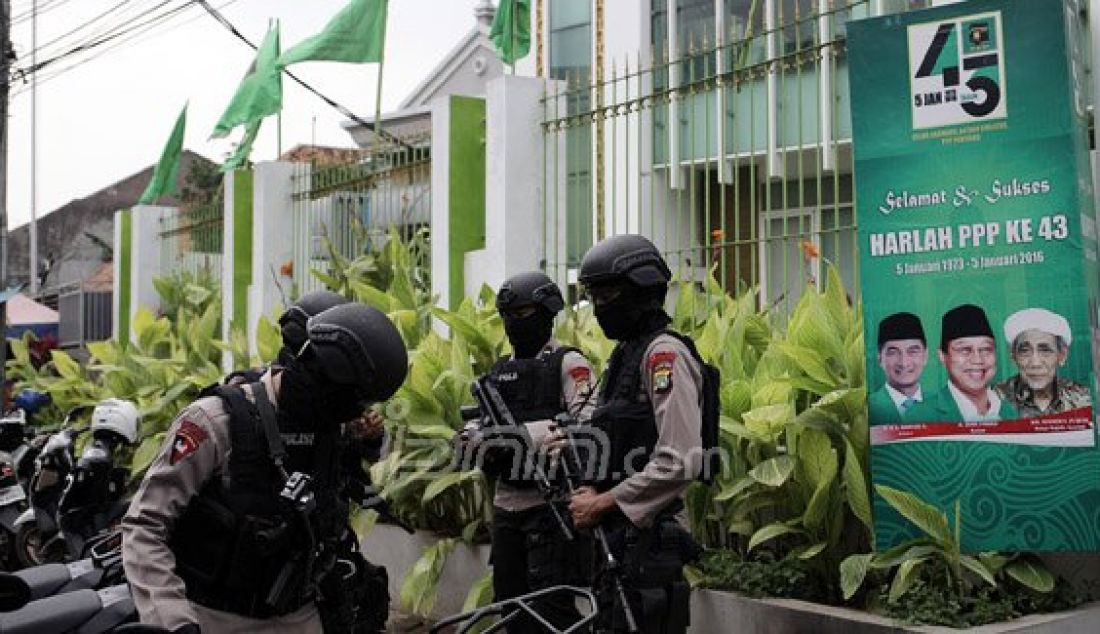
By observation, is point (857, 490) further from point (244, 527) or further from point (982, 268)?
point (244, 527)

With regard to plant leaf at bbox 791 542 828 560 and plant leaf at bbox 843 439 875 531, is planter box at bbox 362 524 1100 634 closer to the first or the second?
plant leaf at bbox 791 542 828 560

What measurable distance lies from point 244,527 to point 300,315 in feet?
4.73

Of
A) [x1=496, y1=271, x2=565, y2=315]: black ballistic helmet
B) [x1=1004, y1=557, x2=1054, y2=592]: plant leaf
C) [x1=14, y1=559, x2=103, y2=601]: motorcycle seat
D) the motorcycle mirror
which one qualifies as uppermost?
[x1=496, y1=271, x2=565, y2=315]: black ballistic helmet

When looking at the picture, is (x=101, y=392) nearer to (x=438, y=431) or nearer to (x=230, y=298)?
(x=230, y=298)

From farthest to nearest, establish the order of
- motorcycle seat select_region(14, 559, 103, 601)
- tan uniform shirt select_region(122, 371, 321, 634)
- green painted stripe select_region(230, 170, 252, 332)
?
1. green painted stripe select_region(230, 170, 252, 332)
2. motorcycle seat select_region(14, 559, 103, 601)
3. tan uniform shirt select_region(122, 371, 321, 634)

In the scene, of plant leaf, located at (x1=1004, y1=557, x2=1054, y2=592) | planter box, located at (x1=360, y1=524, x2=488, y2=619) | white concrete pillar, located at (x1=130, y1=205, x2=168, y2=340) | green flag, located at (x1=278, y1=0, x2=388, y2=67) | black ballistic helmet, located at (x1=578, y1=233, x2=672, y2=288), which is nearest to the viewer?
black ballistic helmet, located at (x1=578, y1=233, x2=672, y2=288)

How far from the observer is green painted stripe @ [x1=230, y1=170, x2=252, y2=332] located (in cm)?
1220

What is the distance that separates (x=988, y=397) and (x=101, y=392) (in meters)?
9.13

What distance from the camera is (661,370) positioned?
383cm

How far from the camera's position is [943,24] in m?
4.95

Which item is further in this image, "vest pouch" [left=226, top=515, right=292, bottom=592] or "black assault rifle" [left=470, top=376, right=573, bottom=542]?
"black assault rifle" [left=470, top=376, right=573, bottom=542]

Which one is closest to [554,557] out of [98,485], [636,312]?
[636,312]

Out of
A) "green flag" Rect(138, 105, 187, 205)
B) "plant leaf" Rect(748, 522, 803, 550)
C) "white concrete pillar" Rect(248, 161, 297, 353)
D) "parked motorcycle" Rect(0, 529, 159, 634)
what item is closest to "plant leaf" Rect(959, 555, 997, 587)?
"plant leaf" Rect(748, 522, 803, 550)

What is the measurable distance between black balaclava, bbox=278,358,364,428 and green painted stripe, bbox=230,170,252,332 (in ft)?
30.6
